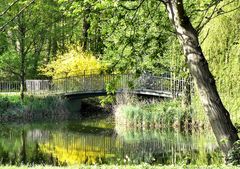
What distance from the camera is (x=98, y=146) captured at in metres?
Result: 19.2

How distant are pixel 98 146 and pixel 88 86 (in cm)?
1177

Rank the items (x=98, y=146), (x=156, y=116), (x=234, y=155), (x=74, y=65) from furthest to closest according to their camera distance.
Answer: (x=74, y=65), (x=156, y=116), (x=98, y=146), (x=234, y=155)

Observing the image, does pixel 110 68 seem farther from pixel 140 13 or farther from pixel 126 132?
pixel 126 132

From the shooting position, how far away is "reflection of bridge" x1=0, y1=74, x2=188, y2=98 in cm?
2740

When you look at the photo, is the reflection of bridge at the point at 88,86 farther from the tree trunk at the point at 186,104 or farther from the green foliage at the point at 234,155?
the green foliage at the point at 234,155

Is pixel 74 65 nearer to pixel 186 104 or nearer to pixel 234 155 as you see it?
pixel 186 104

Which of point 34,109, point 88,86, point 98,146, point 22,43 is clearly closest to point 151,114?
point 98,146

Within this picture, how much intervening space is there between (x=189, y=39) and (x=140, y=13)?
2.53 m

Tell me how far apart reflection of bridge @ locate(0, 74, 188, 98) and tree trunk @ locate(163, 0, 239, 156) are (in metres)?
20.0

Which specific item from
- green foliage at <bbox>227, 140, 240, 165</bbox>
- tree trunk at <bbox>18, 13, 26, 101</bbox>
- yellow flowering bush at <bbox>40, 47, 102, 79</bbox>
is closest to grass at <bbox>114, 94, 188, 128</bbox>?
tree trunk at <bbox>18, 13, 26, 101</bbox>

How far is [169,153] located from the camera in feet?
55.6

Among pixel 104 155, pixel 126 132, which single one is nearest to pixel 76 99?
pixel 126 132

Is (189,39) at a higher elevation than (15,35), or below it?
below

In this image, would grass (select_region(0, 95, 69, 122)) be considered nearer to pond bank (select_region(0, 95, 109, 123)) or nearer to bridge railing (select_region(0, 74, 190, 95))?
pond bank (select_region(0, 95, 109, 123))
